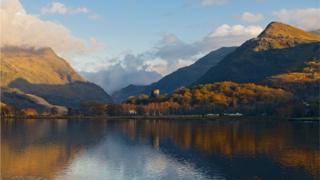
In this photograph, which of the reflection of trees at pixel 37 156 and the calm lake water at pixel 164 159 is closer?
the calm lake water at pixel 164 159

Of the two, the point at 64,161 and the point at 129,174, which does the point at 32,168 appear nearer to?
the point at 64,161

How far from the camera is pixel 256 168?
8369cm

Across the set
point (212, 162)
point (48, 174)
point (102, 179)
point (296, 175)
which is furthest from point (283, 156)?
point (48, 174)

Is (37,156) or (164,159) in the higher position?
(37,156)

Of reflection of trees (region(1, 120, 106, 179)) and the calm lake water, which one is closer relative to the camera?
the calm lake water

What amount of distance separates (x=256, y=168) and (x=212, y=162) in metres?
10.8

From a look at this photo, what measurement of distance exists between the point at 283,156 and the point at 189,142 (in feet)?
130

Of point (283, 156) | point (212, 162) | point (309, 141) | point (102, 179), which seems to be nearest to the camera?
point (102, 179)

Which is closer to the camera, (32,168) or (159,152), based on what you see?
(32,168)

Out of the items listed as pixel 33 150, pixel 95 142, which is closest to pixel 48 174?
pixel 33 150

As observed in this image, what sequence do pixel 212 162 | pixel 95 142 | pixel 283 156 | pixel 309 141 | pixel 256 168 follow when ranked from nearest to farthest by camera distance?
pixel 256 168
pixel 212 162
pixel 283 156
pixel 309 141
pixel 95 142

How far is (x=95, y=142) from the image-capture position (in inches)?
5482

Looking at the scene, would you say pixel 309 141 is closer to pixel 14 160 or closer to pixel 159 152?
pixel 159 152

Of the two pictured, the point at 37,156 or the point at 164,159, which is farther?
the point at 37,156
